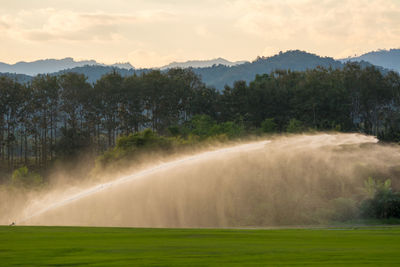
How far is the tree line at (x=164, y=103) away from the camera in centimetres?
8606

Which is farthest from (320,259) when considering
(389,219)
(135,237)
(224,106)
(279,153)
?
(224,106)

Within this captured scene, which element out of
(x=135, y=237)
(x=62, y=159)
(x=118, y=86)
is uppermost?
(x=118, y=86)

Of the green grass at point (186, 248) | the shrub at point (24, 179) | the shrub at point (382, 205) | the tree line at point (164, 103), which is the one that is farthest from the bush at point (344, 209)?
the tree line at point (164, 103)

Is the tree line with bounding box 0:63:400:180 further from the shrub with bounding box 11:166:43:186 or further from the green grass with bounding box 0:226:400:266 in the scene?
the green grass with bounding box 0:226:400:266

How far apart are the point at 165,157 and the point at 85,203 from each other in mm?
10477

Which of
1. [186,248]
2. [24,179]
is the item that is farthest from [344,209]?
[24,179]

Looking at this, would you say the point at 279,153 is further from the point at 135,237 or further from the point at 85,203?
the point at 135,237

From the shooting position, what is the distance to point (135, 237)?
11.6 meters

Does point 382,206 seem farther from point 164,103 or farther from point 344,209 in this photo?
point 164,103

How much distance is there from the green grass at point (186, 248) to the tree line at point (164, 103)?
7023 centimetres

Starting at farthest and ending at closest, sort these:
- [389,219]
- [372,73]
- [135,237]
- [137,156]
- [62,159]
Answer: [372,73] < [62,159] < [137,156] < [389,219] < [135,237]

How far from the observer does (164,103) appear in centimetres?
9925

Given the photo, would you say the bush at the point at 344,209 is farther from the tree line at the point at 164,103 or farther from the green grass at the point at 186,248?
the tree line at the point at 164,103

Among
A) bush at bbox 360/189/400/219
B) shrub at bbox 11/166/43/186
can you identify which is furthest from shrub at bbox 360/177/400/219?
shrub at bbox 11/166/43/186
